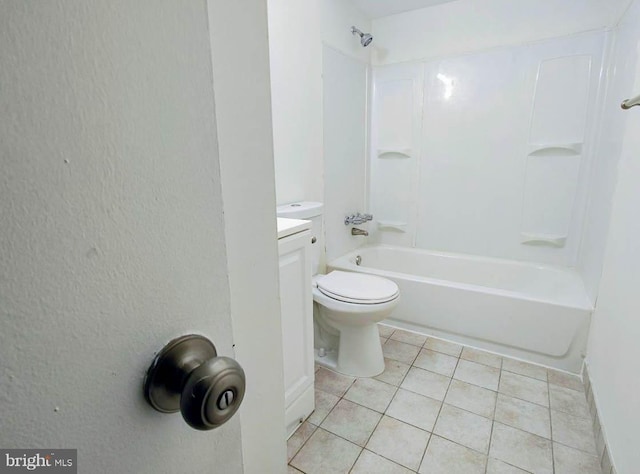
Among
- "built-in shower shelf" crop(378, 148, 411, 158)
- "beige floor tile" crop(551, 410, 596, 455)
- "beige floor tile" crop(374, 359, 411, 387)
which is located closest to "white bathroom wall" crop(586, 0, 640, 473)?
"beige floor tile" crop(551, 410, 596, 455)

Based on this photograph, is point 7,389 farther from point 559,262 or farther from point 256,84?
point 559,262

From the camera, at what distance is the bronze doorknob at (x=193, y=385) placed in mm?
296

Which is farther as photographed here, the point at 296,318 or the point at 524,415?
the point at 524,415

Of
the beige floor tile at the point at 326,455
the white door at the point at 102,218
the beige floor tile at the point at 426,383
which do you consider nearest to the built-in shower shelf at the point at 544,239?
the beige floor tile at the point at 426,383

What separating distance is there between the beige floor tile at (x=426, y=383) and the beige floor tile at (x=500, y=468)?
363mm

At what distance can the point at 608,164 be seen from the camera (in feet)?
5.74

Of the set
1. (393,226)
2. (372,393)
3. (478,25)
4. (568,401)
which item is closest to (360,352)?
(372,393)

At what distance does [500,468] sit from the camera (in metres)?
1.26

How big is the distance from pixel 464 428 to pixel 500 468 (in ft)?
0.66

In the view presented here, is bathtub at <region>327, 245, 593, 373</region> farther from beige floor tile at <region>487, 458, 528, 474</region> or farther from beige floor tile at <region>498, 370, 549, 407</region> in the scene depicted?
beige floor tile at <region>487, 458, 528, 474</region>

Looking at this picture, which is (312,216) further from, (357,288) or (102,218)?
(102,218)

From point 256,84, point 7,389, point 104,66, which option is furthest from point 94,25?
point 256,84

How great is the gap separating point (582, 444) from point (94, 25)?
1965 mm

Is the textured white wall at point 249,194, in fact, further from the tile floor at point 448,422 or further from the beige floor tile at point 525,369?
the beige floor tile at point 525,369
